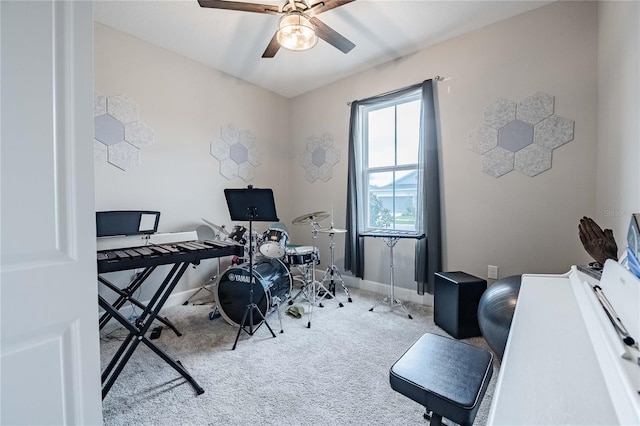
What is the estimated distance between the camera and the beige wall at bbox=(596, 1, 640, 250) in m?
1.49

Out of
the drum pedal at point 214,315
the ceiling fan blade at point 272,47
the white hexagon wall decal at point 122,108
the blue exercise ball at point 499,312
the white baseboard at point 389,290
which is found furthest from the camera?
the white baseboard at point 389,290

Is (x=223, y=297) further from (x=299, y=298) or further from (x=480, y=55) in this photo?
(x=480, y=55)

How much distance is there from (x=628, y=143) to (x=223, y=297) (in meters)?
3.13

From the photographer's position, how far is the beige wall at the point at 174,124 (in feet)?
8.63

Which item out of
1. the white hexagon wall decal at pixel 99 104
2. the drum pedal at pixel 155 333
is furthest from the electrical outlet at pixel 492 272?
the white hexagon wall decal at pixel 99 104

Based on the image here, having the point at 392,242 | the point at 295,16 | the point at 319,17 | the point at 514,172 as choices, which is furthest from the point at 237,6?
the point at 514,172

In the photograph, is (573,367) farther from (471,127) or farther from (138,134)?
(138,134)

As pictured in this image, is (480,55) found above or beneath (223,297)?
above

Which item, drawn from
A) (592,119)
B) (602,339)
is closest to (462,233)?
(592,119)

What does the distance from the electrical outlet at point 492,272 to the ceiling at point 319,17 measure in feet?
7.81

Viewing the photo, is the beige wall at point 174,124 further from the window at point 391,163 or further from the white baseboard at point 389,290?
the white baseboard at point 389,290

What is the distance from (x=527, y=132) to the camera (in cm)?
246

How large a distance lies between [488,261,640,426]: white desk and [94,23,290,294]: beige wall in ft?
10.5

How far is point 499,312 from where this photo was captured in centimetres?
178
